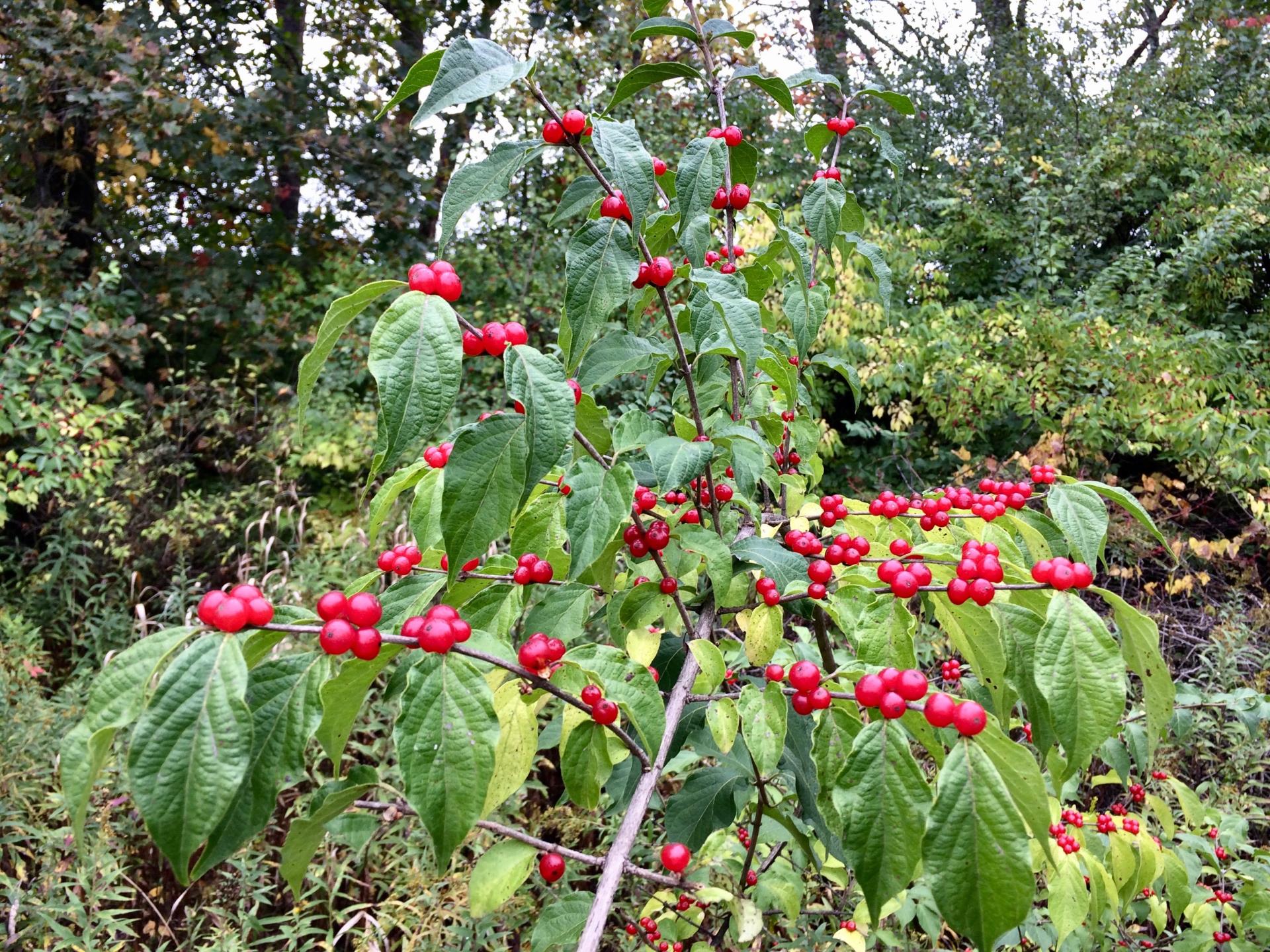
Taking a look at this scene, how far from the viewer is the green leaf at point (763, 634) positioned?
1.04m

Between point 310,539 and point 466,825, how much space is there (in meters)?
4.82

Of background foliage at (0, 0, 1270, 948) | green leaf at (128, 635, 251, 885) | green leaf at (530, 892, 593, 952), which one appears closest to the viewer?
green leaf at (128, 635, 251, 885)

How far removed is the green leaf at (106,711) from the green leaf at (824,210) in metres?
0.98

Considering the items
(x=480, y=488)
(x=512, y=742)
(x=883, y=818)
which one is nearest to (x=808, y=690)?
(x=883, y=818)

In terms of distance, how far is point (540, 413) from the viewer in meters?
0.68

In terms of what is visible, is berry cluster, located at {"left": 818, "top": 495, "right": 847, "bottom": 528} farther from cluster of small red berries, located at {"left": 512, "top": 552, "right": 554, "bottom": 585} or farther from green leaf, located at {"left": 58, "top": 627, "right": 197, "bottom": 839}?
green leaf, located at {"left": 58, "top": 627, "right": 197, "bottom": 839}

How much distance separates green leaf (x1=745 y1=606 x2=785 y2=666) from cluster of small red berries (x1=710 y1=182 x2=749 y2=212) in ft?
2.00

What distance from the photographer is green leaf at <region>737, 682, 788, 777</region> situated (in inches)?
35.4

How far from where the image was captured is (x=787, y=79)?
1203 mm

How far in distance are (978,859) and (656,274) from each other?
2.29 feet

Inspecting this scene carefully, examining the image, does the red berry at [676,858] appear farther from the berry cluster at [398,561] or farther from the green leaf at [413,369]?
the green leaf at [413,369]

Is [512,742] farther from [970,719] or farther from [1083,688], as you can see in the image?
[1083,688]

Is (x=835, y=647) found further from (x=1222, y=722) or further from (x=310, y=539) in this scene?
(x=310, y=539)

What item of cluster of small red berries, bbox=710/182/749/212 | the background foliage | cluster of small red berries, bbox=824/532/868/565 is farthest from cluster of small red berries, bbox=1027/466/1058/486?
the background foliage
